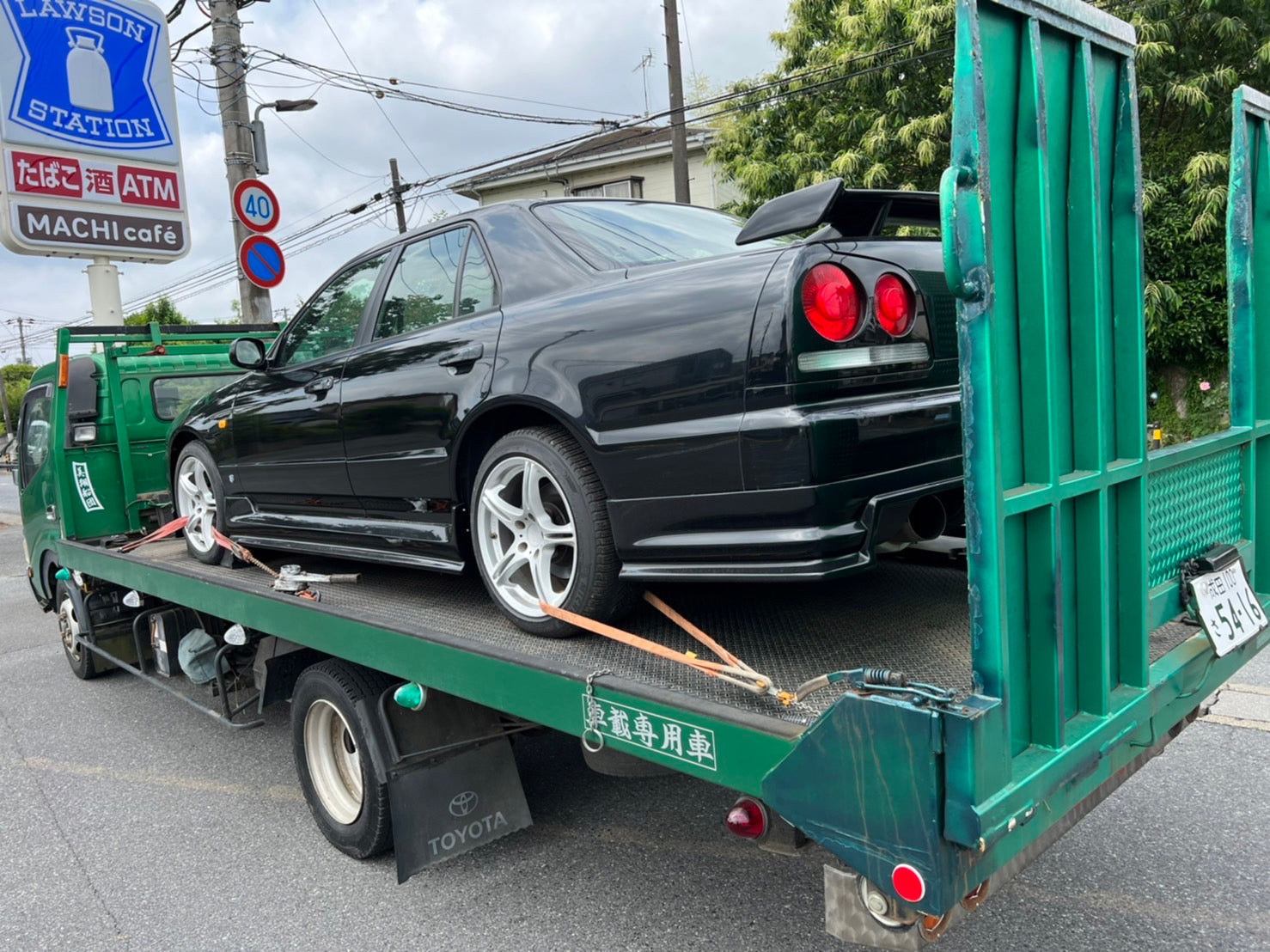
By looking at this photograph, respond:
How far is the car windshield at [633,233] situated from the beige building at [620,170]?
809 inches

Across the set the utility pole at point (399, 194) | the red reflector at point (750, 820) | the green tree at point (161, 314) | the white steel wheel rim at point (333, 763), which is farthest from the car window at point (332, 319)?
the green tree at point (161, 314)

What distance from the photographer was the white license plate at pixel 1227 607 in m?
2.49

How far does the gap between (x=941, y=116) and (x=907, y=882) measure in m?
13.0

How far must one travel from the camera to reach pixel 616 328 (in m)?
2.66

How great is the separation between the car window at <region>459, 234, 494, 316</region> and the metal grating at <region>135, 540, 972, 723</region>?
106cm

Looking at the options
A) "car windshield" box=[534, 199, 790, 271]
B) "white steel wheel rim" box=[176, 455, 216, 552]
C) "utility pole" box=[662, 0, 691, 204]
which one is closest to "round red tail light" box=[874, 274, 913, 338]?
"car windshield" box=[534, 199, 790, 271]

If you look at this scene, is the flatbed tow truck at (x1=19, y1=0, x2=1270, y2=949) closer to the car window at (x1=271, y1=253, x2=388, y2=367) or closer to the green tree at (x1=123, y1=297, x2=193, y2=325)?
the car window at (x1=271, y1=253, x2=388, y2=367)

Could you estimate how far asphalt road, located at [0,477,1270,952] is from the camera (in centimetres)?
296

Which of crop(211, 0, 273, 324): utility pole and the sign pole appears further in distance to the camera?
crop(211, 0, 273, 324): utility pole

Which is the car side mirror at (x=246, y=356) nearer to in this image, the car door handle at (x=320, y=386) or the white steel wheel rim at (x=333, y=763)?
the car door handle at (x=320, y=386)

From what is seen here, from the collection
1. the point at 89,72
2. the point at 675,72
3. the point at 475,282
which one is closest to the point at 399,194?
the point at 675,72

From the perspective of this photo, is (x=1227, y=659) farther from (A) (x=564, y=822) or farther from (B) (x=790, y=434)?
(A) (x=564, y=822)

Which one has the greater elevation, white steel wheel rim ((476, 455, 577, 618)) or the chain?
white steel wheel rim ((476, 455, 577, 618))

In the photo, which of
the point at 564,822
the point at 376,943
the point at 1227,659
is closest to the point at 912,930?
the point at 1227,659
